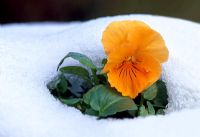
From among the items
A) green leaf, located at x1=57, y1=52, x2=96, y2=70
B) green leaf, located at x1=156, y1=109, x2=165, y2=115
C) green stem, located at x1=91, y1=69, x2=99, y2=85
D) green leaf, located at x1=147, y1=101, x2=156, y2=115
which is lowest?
green leaf, located at x1=156, y1=109, x2=165, y2=115

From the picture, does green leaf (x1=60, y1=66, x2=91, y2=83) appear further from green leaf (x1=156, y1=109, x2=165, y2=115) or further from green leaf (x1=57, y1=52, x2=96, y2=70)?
green leaf (x1=156, y1=109, x2=165, y2=115)

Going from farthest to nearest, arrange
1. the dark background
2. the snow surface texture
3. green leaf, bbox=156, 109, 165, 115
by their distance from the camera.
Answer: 1. the dark background
2. green leaf, bbox=156, 109, 165, 115
3. the snow surface texture

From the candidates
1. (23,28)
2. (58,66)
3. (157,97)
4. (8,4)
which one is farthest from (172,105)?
(8,4)

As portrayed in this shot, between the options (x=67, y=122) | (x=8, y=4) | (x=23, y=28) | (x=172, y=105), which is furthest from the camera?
(x=8, y=4)

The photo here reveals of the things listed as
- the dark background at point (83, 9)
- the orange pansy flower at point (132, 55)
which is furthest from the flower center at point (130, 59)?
the dark background at point (83, 9)

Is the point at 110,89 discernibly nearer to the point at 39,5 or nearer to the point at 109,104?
the point at 109,104

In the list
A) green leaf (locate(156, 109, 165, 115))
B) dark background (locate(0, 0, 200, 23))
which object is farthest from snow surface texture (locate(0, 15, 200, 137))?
dark background (locate(0, 0, 200, 23))

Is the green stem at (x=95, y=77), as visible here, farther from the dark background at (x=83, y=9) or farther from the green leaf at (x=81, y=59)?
the dark background at (x=83, y=9)
